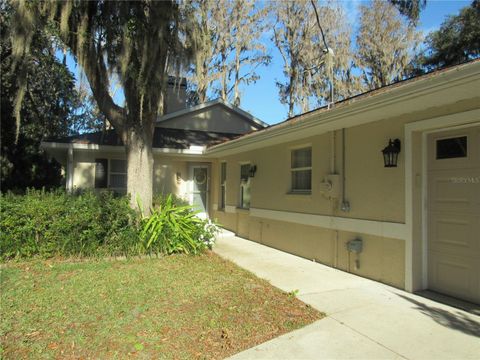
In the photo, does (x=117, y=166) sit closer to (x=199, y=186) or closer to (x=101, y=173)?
(x=101, y=173)

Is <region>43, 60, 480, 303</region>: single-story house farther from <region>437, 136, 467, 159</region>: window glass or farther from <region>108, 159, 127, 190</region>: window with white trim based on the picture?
<region>108, 159, 127, 190</region>: window with white trim

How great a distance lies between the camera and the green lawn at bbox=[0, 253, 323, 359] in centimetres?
362

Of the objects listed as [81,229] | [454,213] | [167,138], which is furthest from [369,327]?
[167,138]

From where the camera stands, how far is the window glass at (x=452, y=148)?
487 cm

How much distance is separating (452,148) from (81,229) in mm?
6386

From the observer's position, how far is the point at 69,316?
427 centimetres

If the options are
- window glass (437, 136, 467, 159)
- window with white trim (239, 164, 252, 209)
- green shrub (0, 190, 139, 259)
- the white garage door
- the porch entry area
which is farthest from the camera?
the porch entry area

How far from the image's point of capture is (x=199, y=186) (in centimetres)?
1241

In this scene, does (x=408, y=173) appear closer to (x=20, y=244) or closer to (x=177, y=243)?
(x=177, y=243)

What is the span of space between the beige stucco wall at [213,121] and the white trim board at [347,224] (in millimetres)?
6306

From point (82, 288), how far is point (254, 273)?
2.76 metres

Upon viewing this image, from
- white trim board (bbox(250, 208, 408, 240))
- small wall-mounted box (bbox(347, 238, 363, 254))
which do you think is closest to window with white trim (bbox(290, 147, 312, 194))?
white trim board (bbox(250, 208, 408, 240))

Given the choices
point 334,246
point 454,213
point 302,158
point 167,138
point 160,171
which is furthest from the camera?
point 167,138

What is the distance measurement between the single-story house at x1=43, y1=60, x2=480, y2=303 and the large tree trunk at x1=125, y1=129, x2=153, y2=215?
2408mm
